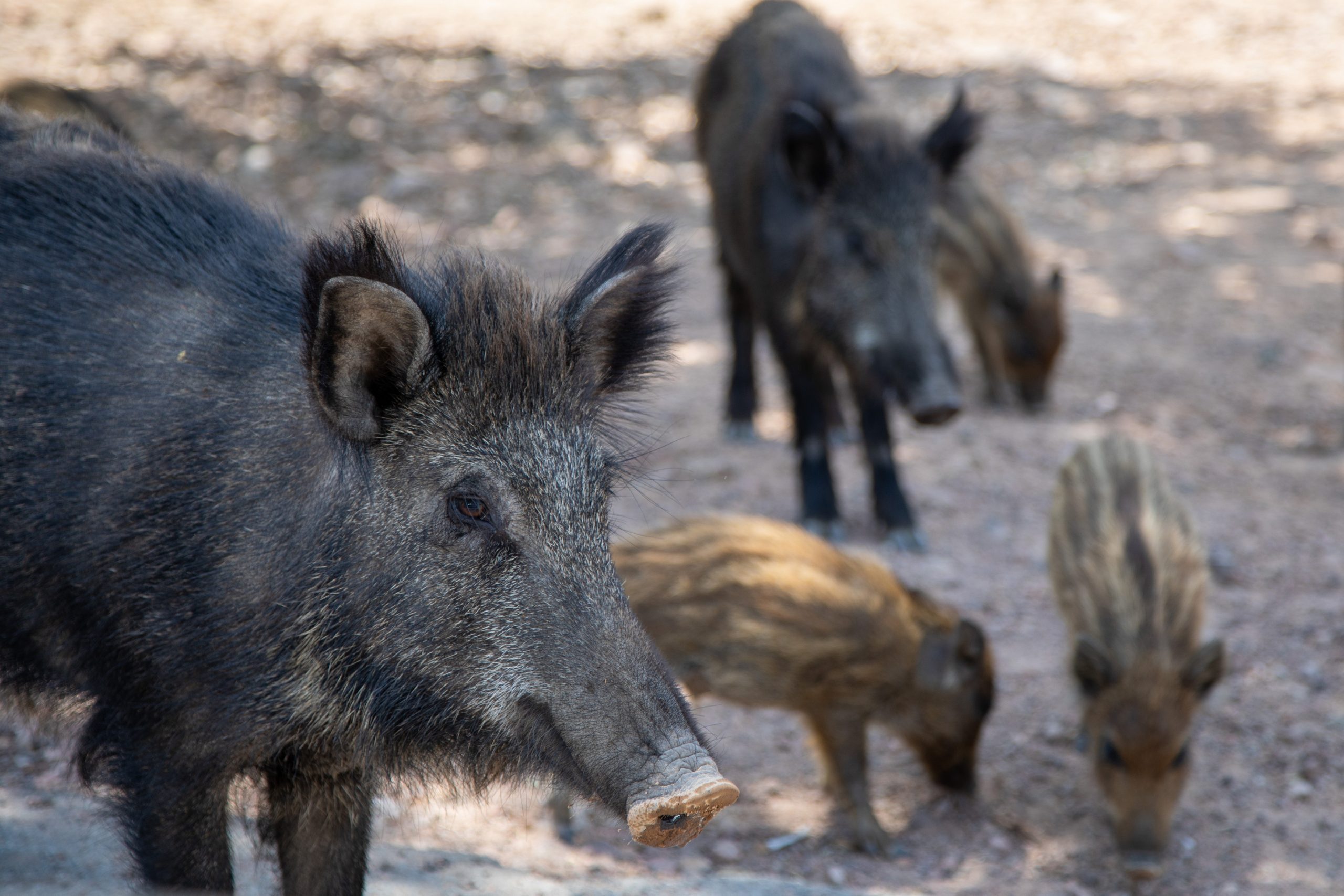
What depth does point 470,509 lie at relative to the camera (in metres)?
2.40

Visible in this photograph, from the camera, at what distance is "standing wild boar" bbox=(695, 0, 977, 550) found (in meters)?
5.30

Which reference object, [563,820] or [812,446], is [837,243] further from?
[563,820]

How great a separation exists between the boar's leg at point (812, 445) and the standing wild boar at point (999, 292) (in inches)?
63.5

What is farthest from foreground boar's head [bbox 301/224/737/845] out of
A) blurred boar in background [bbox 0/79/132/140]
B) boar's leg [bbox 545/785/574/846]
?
blurred boar in background [bbox 0/79/132/140]

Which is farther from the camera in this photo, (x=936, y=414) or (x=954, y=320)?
(x=954, y=320)

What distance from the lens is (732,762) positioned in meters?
4.35

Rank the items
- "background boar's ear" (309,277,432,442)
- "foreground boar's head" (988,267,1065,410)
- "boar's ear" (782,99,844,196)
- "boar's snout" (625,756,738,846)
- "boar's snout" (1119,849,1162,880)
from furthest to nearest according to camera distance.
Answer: "foreground boar's head" (988,267,1065,410) → "boar's ear" (782,99,844,196) → "boar's snout" (1119,849,1162,880) → "background boar's ear" (309,277,432,442) → "boar's snout" (625,756,738,846)

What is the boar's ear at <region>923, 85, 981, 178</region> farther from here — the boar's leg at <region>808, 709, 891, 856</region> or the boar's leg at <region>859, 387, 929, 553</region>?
the boar's leg at <region>808, 709, 891, 856</region>

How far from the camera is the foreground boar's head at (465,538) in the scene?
2279mm

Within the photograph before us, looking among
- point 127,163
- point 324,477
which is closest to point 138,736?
point 324,477

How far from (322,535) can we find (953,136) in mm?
3854

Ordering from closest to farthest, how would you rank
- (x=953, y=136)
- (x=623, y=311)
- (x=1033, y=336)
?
1. (x=623, y=311)
2. (x=953, y=136)
3. (x=1033, y=336)

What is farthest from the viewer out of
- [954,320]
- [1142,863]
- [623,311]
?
[954,320]

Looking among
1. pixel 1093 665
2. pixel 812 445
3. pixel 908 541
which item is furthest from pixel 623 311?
pixel 908 541
